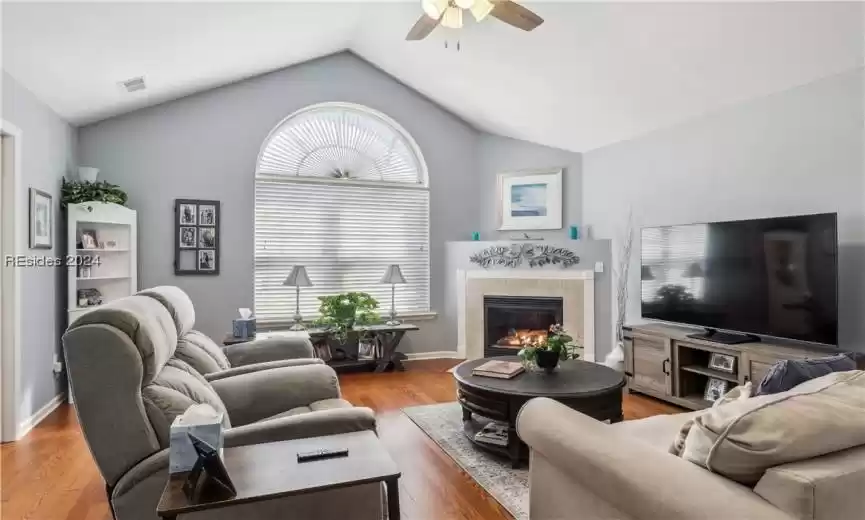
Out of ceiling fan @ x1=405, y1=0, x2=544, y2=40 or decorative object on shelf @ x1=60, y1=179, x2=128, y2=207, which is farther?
decorative object on shelf @ x1=60, y1=179, x2=128, y2=207

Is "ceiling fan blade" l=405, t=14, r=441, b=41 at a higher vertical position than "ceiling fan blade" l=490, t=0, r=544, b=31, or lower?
higher

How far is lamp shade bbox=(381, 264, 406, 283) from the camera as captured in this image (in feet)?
17.6

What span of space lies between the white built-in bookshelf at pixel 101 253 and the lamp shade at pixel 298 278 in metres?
1.32

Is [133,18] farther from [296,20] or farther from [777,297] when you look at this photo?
[777,297]

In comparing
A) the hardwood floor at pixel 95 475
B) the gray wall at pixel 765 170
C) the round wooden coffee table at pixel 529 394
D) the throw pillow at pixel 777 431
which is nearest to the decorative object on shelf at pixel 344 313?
the hardwood floor at pixel 95 475

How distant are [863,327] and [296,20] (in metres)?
4.57

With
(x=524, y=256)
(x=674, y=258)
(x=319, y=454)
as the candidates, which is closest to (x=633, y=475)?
(x=319, y=454)

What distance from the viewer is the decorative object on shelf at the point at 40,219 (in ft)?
11.5

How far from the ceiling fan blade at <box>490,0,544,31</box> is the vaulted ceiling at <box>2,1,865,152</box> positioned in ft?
2.32

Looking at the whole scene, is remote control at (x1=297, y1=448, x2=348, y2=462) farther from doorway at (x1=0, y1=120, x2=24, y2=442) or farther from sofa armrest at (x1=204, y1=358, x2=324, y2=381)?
doorway at (x1=0, y1=120, x2=24, y2=442)

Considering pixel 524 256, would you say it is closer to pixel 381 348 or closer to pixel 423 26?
pixel 381 348

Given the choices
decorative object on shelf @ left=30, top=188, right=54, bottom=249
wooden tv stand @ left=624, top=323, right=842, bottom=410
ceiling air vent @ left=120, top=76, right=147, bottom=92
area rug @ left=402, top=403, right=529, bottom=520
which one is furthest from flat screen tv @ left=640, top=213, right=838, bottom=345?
decorative object on shelf @ left=30, top=188, right=54, bottom=249

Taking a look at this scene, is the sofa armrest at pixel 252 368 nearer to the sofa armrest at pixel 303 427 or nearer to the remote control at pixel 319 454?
the sofa armrest at pixel 303 427

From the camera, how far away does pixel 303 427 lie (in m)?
1.86
